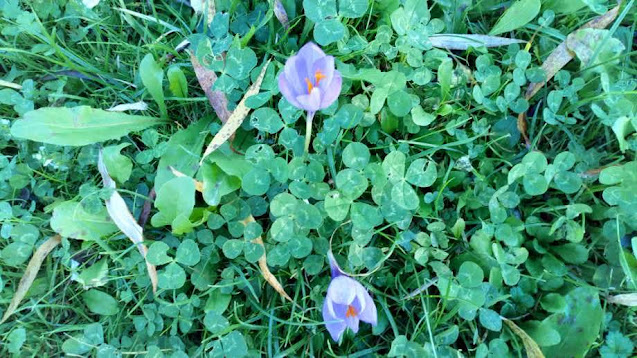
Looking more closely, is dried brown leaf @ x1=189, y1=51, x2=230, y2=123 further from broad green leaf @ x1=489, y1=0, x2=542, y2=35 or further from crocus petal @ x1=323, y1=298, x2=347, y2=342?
broad green leaf @ x1=489, y1=0, x2=542, y2=35

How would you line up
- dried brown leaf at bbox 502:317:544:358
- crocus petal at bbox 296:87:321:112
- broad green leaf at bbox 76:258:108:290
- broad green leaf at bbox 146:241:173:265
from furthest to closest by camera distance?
broad green leaf at bbox 76:258:108:290
broad green leaf at bbox 146:241:173:265
dried brown leaf at bbox 502:317:544:358
crocus petal at bbox 296:87:321:112

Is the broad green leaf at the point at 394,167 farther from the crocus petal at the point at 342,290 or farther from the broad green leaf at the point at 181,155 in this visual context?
the broad green leaf at the point at 181,155

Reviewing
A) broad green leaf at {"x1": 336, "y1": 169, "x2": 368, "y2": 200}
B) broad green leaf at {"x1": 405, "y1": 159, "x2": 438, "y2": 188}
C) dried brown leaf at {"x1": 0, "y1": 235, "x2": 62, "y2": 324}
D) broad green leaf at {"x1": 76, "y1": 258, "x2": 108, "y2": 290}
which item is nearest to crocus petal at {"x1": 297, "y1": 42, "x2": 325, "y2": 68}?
broad green leaf at {"x1": 336, "y1": 169, "x2": 368, "y2": 200}

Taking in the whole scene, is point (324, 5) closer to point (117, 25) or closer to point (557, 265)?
point (117, 25)

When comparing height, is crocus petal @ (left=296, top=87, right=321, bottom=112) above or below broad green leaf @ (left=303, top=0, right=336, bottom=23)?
below

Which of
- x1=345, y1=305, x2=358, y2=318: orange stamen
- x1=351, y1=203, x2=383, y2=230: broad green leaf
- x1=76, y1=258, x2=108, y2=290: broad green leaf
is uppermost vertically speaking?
x1=351, y1=203, x2=383, y2=230: broad green leaf

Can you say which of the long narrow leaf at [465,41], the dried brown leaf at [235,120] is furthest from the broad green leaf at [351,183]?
the long narrow leaf at [465,41]
